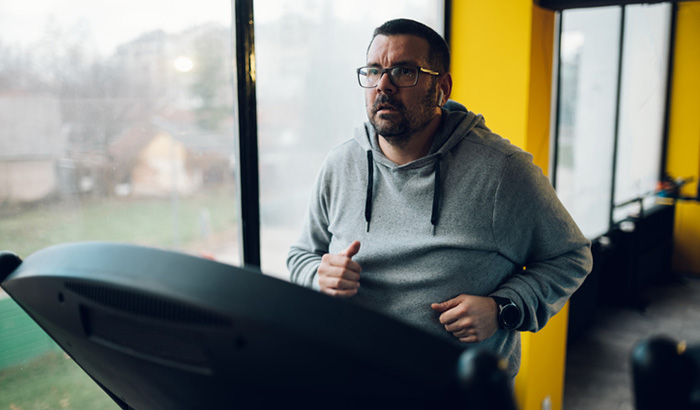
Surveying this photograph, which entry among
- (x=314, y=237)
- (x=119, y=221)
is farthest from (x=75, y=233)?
(x=314, y=237)

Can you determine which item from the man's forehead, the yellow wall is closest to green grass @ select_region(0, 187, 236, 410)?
the man's forehead

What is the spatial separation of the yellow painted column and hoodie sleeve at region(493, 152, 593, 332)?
1169mm

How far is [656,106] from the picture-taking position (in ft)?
19.9

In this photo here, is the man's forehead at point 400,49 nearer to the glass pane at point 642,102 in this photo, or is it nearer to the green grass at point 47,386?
A: the green grass at point 47,386

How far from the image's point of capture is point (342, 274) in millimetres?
1191

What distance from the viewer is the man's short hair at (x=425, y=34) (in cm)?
133

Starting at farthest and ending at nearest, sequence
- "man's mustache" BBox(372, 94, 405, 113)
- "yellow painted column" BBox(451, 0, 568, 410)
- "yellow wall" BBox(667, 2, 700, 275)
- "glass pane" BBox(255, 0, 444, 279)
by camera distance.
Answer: "yellow wall" BBox(667, 2, 700, 275)
"yellow painted column" BBox(451, 0, 568, 410)
"glass pane" BBox(255, 0, 444, 279)
"man's mustache" BBox(372, 94, 405, 113)

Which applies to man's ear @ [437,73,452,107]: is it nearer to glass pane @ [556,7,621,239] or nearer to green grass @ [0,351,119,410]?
green grass @ [0,351,119,410]

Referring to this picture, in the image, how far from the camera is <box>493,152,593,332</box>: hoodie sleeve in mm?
1309

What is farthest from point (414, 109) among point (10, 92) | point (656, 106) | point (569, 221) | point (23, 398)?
point (656, 106)

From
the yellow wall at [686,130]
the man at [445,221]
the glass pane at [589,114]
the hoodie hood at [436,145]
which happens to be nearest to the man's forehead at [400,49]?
the man at [445,221]

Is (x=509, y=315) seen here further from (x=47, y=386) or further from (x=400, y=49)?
(x=47, y=386)

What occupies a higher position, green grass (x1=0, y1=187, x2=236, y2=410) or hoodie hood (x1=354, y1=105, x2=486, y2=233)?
hoodie hood (x1=354, y1=105, x2=486, y2=233)

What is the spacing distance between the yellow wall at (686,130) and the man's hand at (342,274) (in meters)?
6.16
